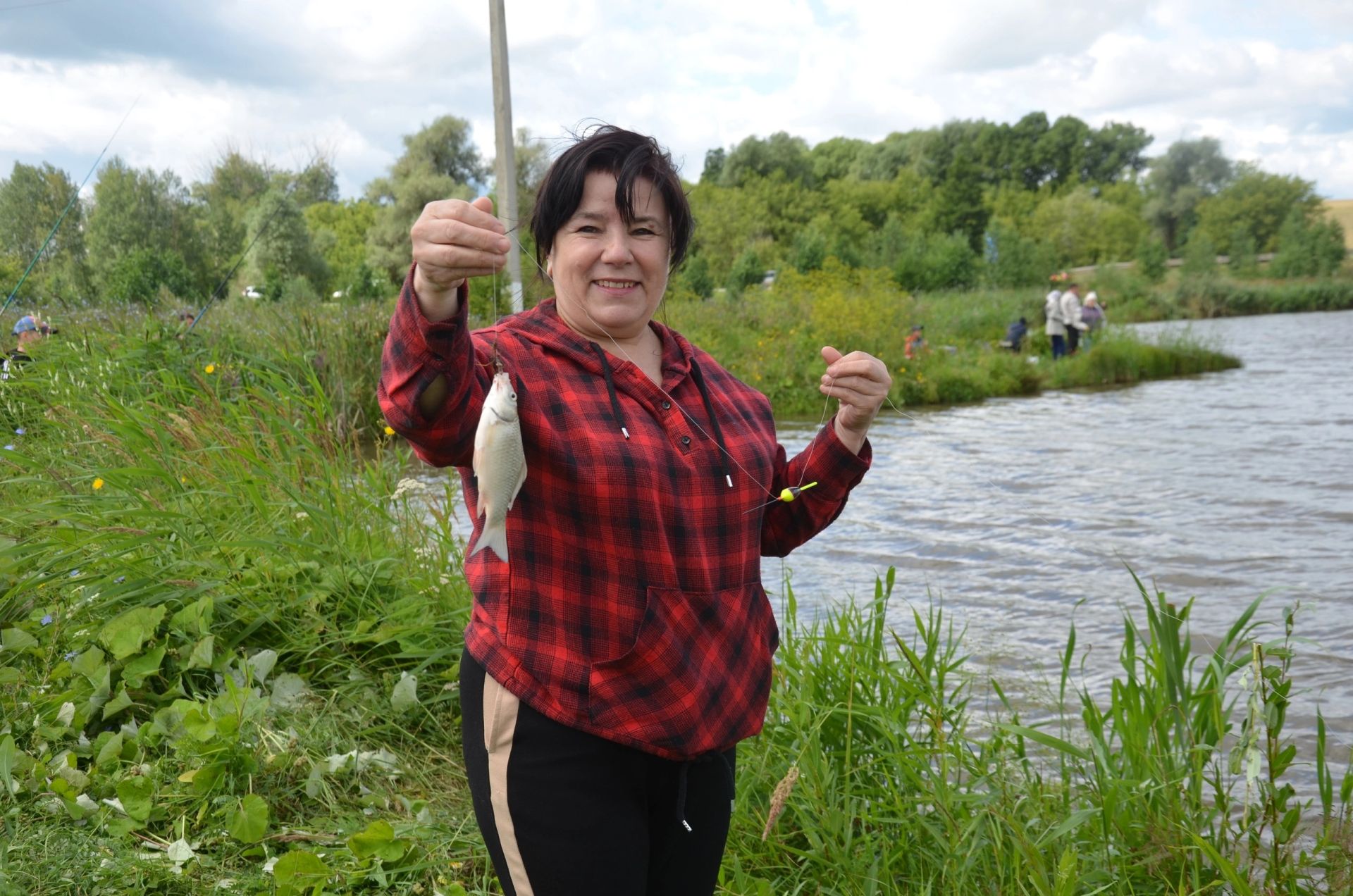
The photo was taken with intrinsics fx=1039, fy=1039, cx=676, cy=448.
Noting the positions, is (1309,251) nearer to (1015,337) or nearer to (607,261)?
(1015,337)

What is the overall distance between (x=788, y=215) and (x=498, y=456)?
4828 centimetres

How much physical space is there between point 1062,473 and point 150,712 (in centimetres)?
930

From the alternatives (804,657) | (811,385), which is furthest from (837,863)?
(811,385)

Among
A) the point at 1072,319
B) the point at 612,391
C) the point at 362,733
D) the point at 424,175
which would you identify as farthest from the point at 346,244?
the point at 612,391

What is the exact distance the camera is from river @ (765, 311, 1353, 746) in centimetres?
584

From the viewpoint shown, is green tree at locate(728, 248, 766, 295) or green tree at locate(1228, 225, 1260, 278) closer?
green tree at locate(728, 248, 766, 295)

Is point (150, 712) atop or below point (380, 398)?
below

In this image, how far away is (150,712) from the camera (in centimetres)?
317

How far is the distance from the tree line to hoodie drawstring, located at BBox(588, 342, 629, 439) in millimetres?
556

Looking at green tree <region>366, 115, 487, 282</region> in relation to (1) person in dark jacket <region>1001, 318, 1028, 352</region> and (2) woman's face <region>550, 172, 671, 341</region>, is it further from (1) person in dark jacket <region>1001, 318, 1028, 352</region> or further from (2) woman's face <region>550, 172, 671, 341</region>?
(2) woman's face <region>550, 172, 671, 341</region>

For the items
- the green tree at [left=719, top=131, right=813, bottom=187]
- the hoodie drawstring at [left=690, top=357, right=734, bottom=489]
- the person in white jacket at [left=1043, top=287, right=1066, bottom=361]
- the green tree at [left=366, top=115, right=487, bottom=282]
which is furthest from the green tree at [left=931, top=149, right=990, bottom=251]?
the hoodie drawstring at [left=690, top=357, right=734, bottom=489]

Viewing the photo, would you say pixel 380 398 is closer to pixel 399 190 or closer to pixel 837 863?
pixel 837 863

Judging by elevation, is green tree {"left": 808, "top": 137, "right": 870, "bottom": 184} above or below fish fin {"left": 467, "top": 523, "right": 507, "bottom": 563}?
above

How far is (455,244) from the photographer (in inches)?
57.6
